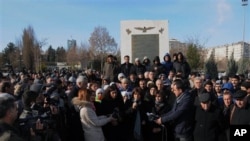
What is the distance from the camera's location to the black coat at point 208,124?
6639mm

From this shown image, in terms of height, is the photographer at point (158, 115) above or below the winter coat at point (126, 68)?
below

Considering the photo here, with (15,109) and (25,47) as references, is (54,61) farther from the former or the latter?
(15,109)

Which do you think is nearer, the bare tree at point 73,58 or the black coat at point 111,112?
the black coat at point 111,112

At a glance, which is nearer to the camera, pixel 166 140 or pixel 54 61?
pixel 166 140

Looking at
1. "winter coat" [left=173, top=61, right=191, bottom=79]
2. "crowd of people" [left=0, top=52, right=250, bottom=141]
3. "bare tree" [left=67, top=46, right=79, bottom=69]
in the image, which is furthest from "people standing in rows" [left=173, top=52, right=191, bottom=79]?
"bare tree" [left=67, top=46, right=79, bottom=69]

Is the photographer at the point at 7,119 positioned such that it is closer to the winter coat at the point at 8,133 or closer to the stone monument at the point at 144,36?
the winter coat at the point at 8,133

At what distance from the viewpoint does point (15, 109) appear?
4039mm

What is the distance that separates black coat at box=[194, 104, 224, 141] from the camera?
21.8ft

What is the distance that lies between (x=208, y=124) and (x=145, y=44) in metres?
10.1

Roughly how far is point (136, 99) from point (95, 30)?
143 feet

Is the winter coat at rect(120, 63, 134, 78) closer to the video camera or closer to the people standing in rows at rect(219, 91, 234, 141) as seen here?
the video camera

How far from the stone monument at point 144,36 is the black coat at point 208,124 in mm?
9846

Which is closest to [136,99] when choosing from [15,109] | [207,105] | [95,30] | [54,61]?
[207,105]

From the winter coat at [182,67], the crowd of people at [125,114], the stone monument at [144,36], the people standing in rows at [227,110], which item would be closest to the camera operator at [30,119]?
the crowd of people at [125,114]
